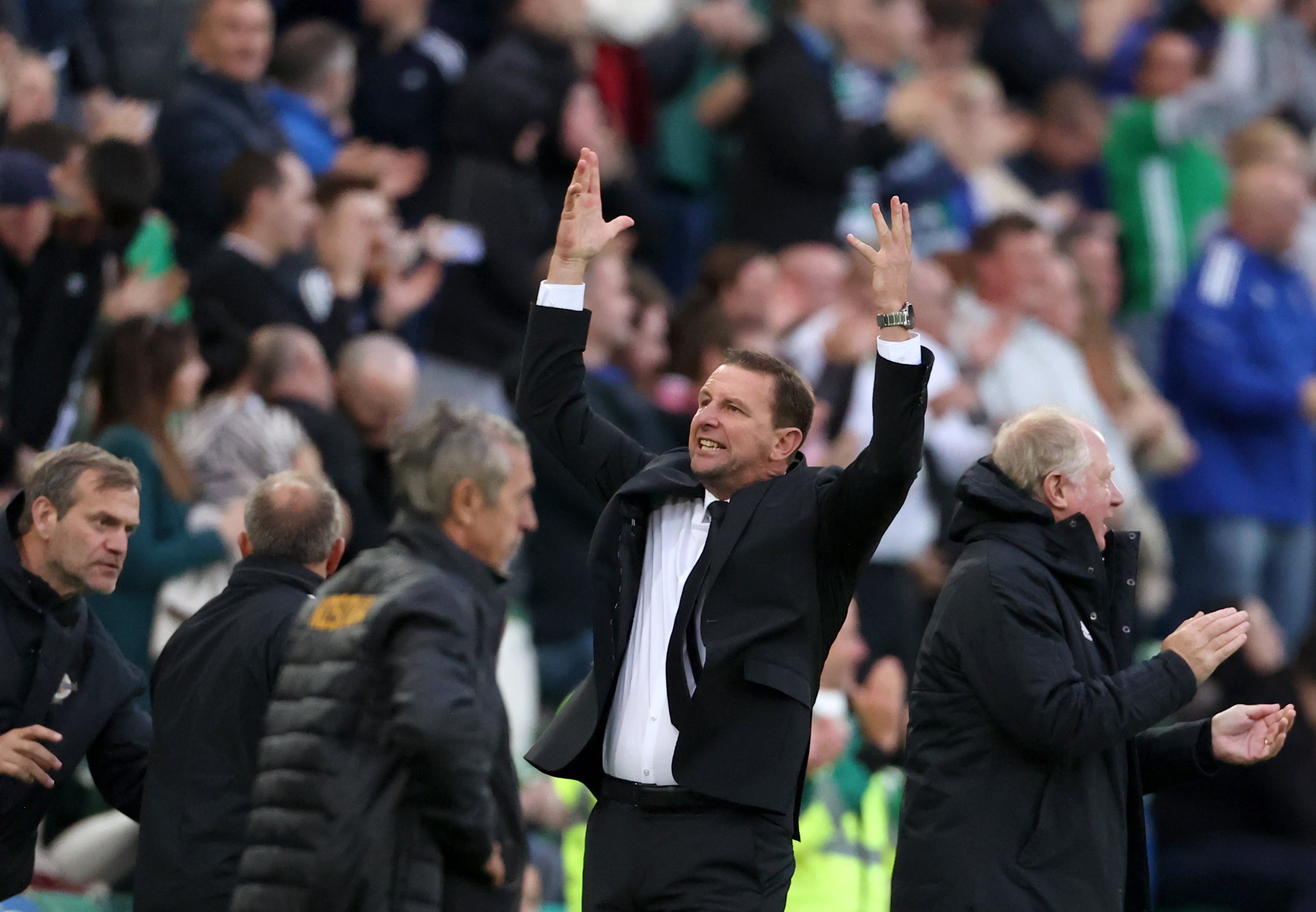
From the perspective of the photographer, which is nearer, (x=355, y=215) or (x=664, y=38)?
(x=355, y=215)

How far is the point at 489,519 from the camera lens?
16.6 ft

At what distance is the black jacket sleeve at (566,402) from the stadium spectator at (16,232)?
310 centimetres

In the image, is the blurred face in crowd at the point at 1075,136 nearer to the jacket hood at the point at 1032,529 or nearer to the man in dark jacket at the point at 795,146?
the man in dark jacket at the point at 795,146

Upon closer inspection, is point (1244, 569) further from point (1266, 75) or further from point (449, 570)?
point (449, 570)

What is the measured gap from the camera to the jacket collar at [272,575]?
5426 mm

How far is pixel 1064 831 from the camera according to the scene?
17.2 feet

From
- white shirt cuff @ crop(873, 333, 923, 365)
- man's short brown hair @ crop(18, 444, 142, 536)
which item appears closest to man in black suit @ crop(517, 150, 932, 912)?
white shirt cuff @ crop(873, 333, 923, 365)

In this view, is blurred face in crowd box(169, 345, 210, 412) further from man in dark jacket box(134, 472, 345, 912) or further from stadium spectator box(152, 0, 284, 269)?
man in dark jacket box(134, 472, 345, 912)

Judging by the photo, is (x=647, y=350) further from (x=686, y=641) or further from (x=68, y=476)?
(x=686, y=641)

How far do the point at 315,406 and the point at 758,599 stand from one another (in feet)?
10.1

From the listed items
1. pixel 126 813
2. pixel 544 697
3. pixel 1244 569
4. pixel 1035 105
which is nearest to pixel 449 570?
pixel 126 813

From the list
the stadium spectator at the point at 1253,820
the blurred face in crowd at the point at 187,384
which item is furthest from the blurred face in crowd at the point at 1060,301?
the blurred face in crowd at the point at 187,384

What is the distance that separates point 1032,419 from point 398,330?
5.15 meters

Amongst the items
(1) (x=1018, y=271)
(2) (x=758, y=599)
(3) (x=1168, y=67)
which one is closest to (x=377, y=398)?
(2) (x=758, y=599)
